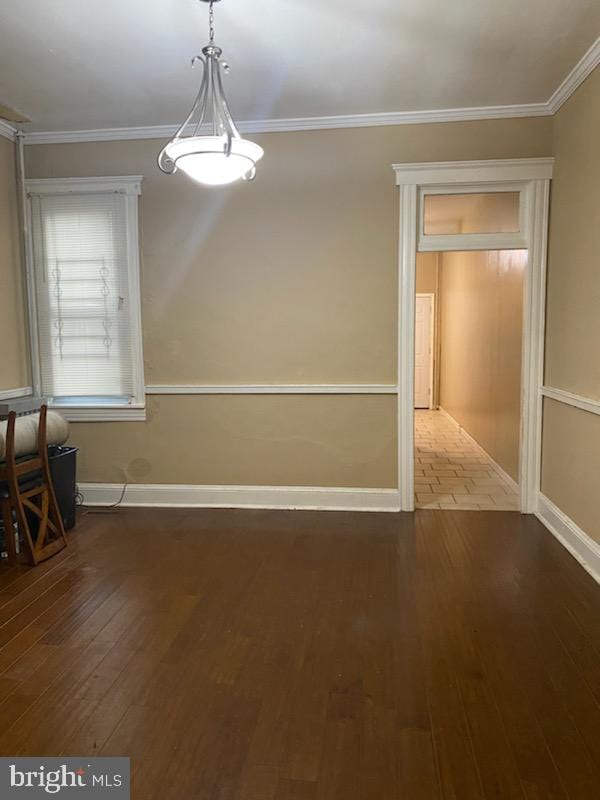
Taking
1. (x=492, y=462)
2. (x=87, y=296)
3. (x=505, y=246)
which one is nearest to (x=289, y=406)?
(x=87, y=296)

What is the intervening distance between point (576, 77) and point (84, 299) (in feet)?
11.8

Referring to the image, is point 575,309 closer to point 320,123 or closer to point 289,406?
point 289,406

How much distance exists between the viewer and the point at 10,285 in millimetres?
4160

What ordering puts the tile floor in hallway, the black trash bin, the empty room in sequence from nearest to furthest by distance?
the empty room < the black trash bin < the tile floor in hallway

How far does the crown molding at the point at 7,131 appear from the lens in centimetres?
400

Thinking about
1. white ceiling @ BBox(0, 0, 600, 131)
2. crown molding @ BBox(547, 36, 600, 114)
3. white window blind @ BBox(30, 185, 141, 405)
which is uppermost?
white ceiling @ BBox(0, 0, 600, 131)

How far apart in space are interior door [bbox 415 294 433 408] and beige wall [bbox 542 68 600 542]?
537 centimetres

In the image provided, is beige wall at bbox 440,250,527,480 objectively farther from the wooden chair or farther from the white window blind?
the wooden chair

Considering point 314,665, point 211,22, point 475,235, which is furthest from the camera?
point 475,235

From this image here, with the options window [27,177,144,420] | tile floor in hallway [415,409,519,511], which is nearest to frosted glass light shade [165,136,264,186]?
window [27,177,144,420]

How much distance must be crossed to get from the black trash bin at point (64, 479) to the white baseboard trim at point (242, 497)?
1.63 ft

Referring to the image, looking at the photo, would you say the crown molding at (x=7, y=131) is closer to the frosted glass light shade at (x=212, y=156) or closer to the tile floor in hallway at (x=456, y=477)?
the frosted glass light shade at (x=212, y=156)

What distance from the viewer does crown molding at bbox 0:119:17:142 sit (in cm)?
400

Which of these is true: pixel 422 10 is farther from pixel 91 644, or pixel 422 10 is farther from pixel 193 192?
pixel 91 644
